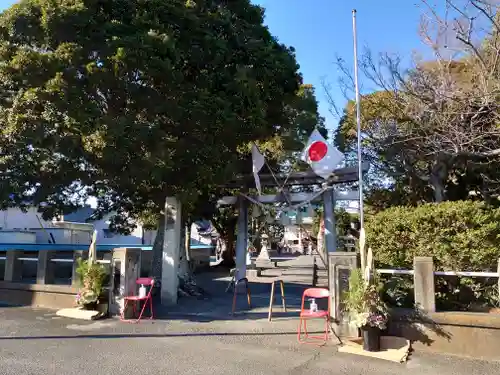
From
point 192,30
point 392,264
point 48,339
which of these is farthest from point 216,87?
point 48,339

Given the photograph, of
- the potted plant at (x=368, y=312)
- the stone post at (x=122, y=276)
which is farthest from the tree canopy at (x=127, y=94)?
the potted plant at (x=368, y=312)

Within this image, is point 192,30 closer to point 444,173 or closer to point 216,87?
point 216,87

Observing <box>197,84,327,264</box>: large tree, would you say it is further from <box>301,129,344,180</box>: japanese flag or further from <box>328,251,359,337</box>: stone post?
<box>328,251,359,337</box>: stone post

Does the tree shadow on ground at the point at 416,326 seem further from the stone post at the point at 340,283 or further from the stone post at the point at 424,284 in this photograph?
the stone post at the point at 340,283

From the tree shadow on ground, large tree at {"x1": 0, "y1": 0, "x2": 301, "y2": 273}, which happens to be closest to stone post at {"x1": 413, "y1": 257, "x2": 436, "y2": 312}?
the tree shadow on ground

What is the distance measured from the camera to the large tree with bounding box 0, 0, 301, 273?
9562 millimetres

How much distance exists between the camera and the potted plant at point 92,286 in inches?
400

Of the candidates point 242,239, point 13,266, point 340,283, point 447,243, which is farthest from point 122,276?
point 447,243

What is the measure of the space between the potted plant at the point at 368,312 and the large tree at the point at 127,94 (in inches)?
205

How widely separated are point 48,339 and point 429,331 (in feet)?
21.8

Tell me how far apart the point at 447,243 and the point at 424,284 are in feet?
2.76

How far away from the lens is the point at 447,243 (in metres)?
7.48

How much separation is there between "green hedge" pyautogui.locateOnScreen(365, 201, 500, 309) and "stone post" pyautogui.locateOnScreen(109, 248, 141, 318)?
546 centimetres

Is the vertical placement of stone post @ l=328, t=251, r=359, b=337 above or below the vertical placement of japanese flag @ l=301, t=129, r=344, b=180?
below
